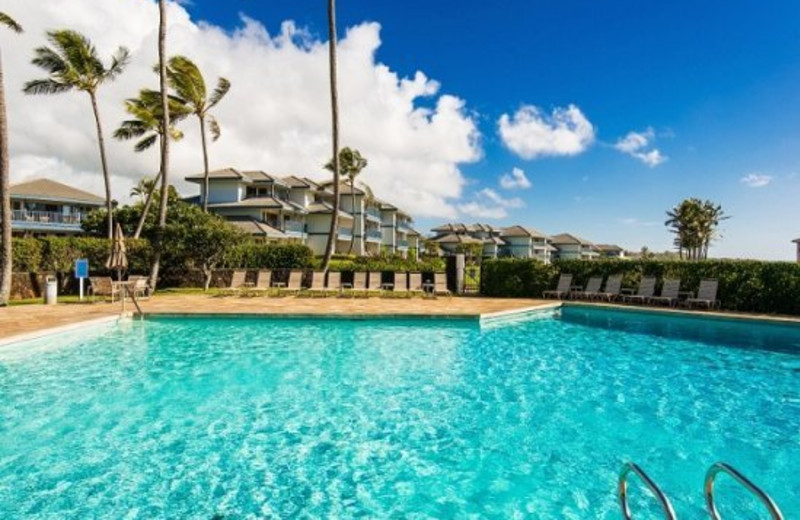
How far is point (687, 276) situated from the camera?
1684 centimetres

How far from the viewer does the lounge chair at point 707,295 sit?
1566 centimetres

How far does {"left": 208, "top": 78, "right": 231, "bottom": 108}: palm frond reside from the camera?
2781 centimetres

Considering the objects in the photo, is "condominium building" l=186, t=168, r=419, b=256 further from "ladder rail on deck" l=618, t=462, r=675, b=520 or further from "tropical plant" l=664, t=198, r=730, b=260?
"tropical plant" l=664, t=198, r=730, b=260

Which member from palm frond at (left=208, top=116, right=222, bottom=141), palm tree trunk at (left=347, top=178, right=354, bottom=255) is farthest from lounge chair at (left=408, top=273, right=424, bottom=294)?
palm tree trunk at (left=347, top=178, right=354, bottom=255)

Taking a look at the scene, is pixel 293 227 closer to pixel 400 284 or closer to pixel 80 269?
pixel 400 284

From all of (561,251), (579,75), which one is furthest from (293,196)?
(561,251)

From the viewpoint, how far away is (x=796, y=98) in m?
16.9

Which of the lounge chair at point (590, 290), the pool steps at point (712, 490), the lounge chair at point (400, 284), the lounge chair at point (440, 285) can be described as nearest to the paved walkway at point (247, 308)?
the lounge chair at point (440, 285)

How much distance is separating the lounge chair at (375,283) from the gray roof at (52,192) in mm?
37580

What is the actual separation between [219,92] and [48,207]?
26778 mm

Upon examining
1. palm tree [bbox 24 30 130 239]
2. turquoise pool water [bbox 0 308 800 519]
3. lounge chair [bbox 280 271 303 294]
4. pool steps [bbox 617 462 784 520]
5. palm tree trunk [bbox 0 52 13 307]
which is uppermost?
palm tree [bbox 24 30 130 239]

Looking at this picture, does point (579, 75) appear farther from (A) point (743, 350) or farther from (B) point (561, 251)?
(B) point (561, 251)

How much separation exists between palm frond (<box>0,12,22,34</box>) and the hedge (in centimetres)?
1887

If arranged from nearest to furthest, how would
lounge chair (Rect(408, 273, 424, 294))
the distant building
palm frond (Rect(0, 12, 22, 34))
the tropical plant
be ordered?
palm frond (Rect(0, 12, 22, 34)), lounge chair (Rect(408, 273, 424, 294)), the distant building, the tropical plant
